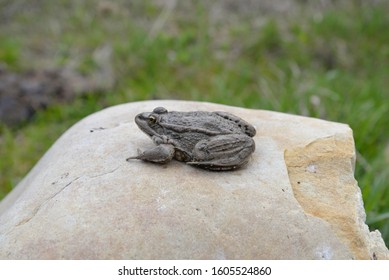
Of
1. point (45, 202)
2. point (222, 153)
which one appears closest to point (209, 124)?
point (222, 153)

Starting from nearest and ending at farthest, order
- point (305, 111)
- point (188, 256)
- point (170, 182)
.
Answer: point (188, 256) < point (170, 182) < point (305, 111)

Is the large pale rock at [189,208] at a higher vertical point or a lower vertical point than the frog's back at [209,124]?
lower

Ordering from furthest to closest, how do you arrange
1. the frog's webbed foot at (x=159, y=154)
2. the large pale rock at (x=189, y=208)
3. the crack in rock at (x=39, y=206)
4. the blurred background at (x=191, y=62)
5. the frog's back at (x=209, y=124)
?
the blurred background at (x=191, y=62) → the frog's back at (x=209, y=124) → the frog's webbed foot at (x=159, y=154) → the crack in rock at (x=39, y=206) → the large pale rock at (x=189, y=208)

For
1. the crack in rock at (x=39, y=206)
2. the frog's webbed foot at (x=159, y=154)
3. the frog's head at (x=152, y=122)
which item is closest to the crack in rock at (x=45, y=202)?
the crack in rock at (x=39, y=206)

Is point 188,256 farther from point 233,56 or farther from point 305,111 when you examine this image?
point 233,56

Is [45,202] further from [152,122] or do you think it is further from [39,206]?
[152,122]

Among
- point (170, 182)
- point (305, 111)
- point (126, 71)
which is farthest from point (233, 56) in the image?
point (170, 182)

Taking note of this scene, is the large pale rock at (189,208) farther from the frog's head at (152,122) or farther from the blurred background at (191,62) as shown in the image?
the blurred background at (191,62)
